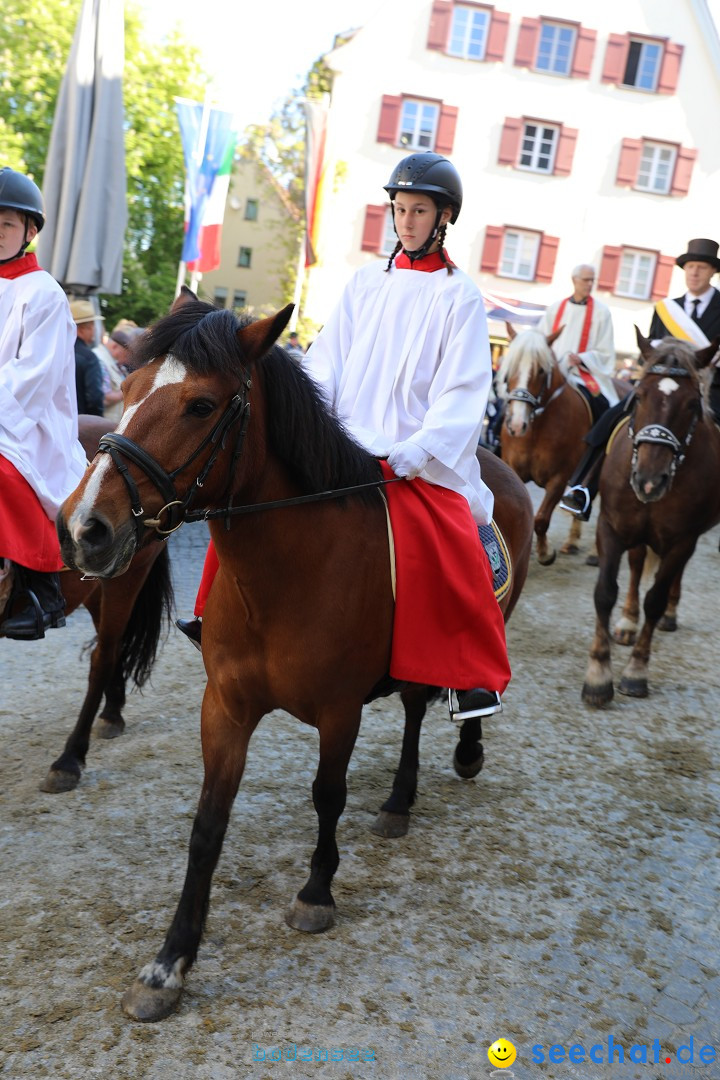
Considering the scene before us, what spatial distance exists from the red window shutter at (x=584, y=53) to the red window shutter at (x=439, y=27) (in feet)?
12.9

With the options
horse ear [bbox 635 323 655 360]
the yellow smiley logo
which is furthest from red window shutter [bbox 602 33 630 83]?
the yellow smiley logo

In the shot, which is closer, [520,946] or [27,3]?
[520,946]

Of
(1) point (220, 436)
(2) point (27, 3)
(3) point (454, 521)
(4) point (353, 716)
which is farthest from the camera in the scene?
(2) point (27, 3)

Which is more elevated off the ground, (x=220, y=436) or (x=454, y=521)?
(x=220, y=436)

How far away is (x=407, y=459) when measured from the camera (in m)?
3.29

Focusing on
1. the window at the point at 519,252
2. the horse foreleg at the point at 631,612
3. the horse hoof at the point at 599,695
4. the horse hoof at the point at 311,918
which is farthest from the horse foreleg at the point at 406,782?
the window at the point at 519,252

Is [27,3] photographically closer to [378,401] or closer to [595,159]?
[595,159]

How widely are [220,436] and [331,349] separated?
143 cm

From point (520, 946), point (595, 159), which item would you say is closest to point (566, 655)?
point (520, 946)

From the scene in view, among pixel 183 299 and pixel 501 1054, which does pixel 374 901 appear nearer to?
pixel 501 1054

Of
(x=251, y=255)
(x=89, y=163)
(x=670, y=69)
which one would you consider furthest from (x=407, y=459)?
(x=251, y=255)

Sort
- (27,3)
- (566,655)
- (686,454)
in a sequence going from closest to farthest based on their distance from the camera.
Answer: (686,454) → (566,655) → (27,3)

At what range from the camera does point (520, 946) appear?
3506 mm

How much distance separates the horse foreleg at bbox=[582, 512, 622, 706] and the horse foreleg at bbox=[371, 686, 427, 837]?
2.30 m
